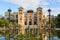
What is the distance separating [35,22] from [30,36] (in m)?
28.8

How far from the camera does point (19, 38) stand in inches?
364

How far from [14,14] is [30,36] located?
30855mm

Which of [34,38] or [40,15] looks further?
[40,15]

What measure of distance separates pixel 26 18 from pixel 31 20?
98 centimetres

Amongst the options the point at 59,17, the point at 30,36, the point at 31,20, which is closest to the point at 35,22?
the point at 31,20

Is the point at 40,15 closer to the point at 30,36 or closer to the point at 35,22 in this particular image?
the point at 35,22

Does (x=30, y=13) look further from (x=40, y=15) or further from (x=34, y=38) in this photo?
(x=34, y=38)

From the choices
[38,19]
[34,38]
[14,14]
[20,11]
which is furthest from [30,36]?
[14,14]

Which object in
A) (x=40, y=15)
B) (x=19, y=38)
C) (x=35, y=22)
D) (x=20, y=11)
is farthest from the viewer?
(x=35, y=22)

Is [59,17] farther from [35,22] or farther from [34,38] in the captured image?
[34,38]

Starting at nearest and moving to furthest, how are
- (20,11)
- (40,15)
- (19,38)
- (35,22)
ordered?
(19,38) < (20,11) < (40,15) < (35,22)

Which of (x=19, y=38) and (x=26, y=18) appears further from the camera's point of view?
(x=26, y=18)

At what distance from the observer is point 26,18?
127 feet

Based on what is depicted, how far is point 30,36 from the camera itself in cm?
965
